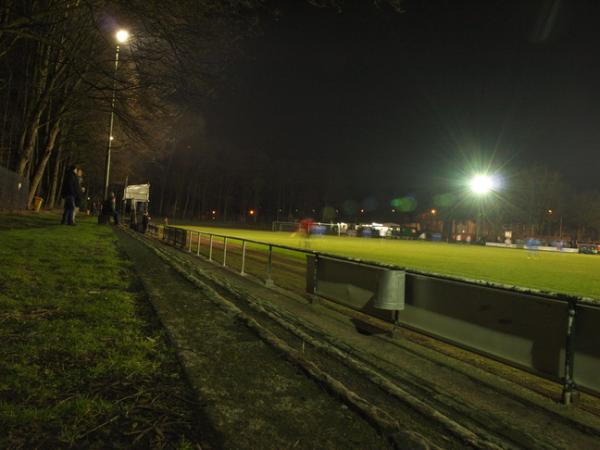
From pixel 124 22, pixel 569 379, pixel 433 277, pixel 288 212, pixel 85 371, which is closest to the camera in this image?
pixel 85 371

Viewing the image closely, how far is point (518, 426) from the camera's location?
3266 millimetres

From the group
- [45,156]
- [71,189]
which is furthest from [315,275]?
[45,156]

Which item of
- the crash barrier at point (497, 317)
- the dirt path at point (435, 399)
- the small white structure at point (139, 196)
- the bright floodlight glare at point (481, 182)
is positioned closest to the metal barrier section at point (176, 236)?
the small white structure at point (139, 196)

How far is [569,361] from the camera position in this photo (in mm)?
3867

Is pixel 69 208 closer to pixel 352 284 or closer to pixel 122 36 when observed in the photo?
pixel 122 36

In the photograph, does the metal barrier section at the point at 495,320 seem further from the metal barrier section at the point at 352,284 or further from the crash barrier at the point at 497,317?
the metal barrier section at the point at 352,284

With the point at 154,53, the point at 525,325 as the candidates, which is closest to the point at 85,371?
the point at 525,325

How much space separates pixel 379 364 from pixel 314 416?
6.39 feet

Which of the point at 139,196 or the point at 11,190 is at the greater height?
the point at 139,196

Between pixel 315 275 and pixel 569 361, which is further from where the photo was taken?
pixel 315 275

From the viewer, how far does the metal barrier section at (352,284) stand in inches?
233

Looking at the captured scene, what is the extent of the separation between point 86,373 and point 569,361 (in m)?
4.17

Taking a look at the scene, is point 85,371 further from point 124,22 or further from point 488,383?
point 124,22

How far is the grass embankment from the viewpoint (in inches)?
80.7
